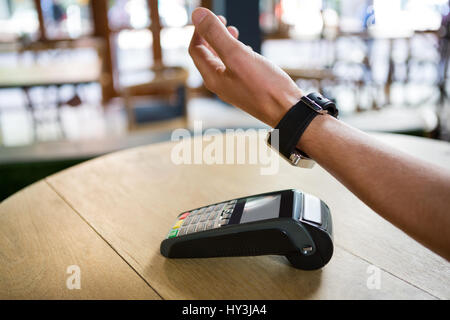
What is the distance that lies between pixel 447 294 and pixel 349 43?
18.5 feet

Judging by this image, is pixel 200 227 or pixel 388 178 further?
pixel 200 227

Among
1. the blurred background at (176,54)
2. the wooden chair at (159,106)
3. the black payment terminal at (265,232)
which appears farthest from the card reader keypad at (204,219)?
the blurred background at (176,54)

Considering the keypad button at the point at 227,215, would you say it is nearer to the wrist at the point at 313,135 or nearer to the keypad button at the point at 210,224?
the keypad button at the point at 210,224

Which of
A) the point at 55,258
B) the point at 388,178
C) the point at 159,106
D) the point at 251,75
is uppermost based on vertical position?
the point at 251,75

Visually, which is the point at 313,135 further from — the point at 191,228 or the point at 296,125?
the point at 191,228

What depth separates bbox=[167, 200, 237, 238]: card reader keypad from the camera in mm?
610

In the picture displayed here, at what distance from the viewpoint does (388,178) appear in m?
0.49

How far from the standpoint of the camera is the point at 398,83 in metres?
5.69

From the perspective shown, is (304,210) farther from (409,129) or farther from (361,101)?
(361,101)

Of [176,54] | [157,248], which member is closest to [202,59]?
[157,248]

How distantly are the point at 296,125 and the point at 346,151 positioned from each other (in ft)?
0.24

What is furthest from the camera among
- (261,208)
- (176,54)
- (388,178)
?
(176,54)

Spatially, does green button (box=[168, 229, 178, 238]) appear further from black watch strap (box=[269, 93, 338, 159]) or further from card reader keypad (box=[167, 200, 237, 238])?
black watch strap (box=[269, 93, 338, 159])
